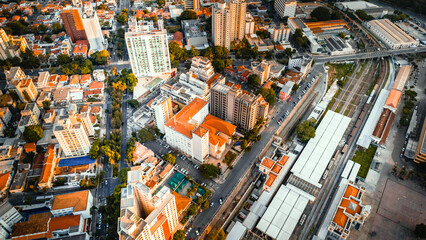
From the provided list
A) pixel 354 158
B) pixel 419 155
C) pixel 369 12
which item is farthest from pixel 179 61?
pixel 369 12

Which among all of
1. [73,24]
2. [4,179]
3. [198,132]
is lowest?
[4,179]

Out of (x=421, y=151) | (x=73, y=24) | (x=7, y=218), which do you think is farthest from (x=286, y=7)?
(x=7, y=218)

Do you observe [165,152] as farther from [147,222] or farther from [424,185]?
[424,185]

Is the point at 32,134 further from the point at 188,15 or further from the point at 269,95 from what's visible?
the point at 188,15

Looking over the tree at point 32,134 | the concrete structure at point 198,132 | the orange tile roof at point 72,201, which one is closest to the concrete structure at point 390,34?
the concrete structure at point 198,132

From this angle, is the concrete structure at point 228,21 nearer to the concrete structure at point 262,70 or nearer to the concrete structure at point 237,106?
the concrete structure at point 262,70

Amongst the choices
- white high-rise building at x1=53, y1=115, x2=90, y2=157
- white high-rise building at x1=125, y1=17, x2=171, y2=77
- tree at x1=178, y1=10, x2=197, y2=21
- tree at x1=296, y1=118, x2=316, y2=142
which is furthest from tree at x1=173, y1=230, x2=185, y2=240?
tree at x1=178, y1=10, x2=197, y2=21
